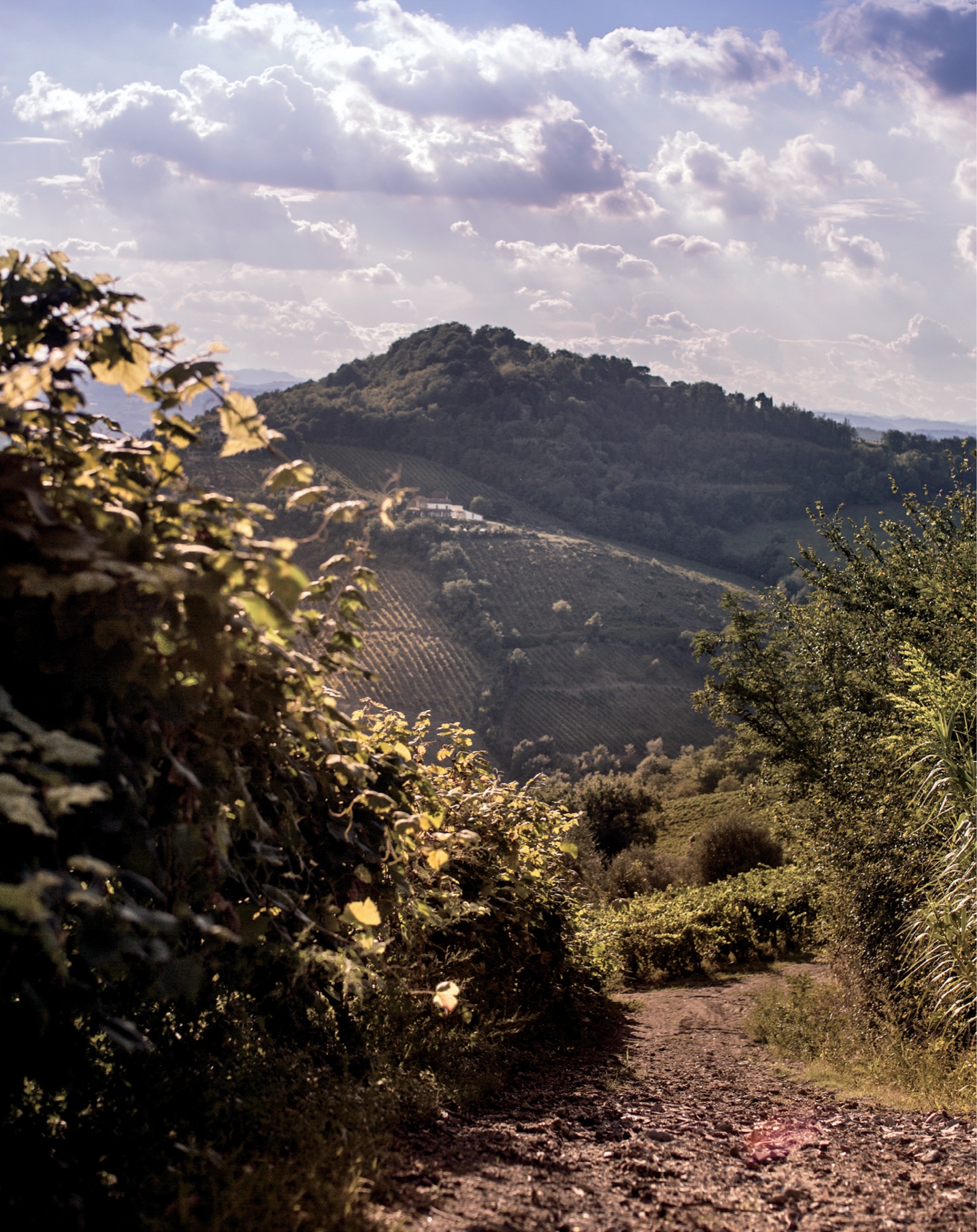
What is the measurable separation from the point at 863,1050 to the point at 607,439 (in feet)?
397

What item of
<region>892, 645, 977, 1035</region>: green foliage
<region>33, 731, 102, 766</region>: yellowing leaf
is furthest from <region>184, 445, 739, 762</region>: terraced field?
<region>33, 731, 102, 766</region>: yellowing leaf

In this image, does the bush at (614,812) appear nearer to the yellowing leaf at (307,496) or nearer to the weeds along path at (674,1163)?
the weeds along path at (674,1163)

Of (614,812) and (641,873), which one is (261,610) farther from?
(614,812)

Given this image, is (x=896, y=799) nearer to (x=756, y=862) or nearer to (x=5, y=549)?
(x=5, y=549)

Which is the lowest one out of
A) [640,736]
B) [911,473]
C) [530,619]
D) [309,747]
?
[640,736]

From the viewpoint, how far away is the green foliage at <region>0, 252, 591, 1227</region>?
1.70 meters

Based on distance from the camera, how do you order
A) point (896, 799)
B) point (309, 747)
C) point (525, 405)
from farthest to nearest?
point (525, 405) → point (896, 799) → point (309, 747)

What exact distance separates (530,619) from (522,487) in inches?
1464

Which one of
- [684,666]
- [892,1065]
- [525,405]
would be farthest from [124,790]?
[525,405]

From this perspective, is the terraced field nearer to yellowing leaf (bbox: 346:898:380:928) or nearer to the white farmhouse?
the white farmhouse

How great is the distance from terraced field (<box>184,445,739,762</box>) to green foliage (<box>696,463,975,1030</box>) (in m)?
39.8

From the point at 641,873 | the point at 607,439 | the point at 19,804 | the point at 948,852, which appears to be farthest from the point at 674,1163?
the point at 607,439

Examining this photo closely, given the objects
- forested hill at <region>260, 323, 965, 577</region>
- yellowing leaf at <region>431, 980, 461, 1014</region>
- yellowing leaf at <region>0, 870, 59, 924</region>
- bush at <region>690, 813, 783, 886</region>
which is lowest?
bush at <region>690, 813, 783, 886</region>

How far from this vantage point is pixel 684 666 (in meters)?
73.6
